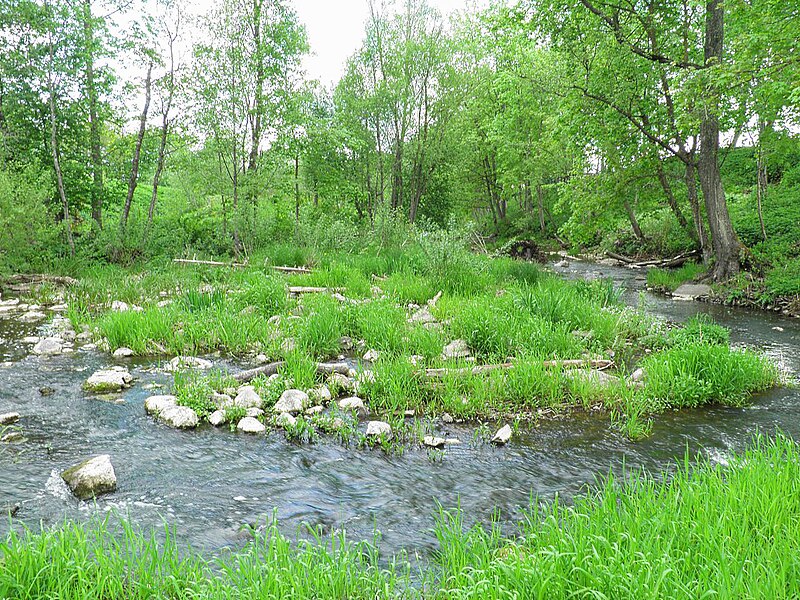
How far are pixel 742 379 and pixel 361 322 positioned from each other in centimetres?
531

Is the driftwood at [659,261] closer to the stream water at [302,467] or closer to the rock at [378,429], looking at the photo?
the stream water at [302,467]

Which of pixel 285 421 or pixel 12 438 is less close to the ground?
pixel 12 438

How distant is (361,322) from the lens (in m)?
8.39

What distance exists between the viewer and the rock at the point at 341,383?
6215 millimetres

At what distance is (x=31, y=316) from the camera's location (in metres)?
9.79

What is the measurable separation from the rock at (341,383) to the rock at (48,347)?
4433 mm

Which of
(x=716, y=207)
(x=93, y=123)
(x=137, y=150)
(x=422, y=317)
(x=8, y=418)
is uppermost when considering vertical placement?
(x=93, y=123)

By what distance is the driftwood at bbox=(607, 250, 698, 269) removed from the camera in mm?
18594

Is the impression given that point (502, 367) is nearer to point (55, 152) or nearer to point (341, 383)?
point (341, 383)

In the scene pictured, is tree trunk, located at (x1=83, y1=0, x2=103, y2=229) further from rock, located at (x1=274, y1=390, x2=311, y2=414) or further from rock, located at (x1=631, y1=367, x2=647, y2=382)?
rock, located at (x1=631, y1=367, x2=647, y2=382)

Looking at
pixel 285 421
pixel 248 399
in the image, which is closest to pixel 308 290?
pixel 248 399

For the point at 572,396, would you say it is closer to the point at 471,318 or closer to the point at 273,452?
the point at 471,318

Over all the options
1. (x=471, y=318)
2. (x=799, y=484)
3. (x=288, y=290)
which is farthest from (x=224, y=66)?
(x=799, y=484)

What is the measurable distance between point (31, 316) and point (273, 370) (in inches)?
248
